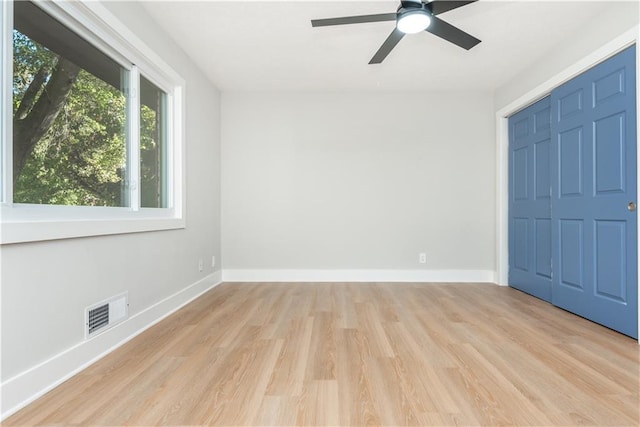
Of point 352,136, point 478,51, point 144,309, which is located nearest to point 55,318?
point 144,309

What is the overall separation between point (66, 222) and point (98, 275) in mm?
415

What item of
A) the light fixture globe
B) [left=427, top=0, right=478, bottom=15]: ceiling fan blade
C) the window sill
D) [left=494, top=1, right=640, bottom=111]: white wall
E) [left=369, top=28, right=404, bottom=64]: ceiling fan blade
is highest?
[left=494, top=1, right=640, bottom=111]: white wall

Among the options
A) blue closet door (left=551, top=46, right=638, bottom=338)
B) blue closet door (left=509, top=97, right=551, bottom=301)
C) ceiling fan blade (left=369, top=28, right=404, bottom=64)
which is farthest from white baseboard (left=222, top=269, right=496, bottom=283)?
ceiling fan blade (left=369, top=28, right=404, bottom=64)

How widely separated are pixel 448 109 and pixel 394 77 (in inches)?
37.5

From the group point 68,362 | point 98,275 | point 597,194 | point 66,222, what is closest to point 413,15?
point 597,194

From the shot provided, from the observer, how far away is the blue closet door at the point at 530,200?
3.26m

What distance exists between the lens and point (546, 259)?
128 inches

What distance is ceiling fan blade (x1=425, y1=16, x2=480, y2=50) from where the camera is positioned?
211 centimetres

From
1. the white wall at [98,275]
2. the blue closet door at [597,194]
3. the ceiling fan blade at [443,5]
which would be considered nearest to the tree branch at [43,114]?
the white wall at [98,275]

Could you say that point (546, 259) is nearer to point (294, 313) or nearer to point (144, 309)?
point (294, 313)

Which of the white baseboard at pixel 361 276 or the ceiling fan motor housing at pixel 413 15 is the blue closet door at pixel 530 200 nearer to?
the white baseboard at pixel 361 276

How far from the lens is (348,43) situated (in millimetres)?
2955

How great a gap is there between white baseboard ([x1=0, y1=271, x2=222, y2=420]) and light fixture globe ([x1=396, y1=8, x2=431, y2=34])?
264cm

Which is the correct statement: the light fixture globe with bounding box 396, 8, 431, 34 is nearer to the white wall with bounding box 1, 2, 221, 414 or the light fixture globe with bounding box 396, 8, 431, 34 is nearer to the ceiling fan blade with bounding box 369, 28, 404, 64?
the ceiling fan blade with bounding box 369, 28, 404, 64
